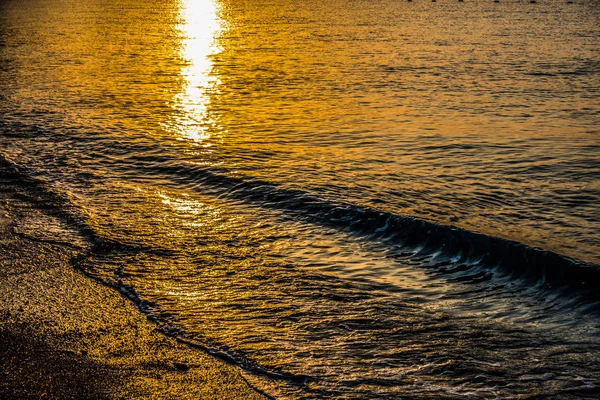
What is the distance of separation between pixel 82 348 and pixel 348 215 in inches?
199

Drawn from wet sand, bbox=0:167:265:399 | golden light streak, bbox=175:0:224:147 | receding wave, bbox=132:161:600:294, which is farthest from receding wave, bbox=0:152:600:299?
golden light streak, bbox=175:0:224:147

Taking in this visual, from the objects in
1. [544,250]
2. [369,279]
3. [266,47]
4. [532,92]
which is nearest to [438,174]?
[544,250]

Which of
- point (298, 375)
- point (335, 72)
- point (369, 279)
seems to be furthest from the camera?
point (335, 72)

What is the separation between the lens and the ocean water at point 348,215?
6.03 m

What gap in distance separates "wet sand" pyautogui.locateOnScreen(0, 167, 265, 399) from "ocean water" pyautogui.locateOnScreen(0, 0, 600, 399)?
247mm

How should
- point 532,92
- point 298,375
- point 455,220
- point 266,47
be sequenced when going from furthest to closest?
1. point 266,47
2. point 532,92
3. point 455,220
4. point 298,375

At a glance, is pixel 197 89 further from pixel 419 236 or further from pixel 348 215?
pixel 419 236

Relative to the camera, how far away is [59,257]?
8.16 m

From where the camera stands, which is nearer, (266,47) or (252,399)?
(252,399)

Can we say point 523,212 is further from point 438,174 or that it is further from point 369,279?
point 369,279

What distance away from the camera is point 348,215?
33.0 ft

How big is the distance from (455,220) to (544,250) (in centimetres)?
156

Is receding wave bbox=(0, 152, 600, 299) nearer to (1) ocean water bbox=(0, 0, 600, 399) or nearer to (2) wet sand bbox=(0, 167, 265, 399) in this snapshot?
(1) ocean water bbox=(0, 0, 600, 399)

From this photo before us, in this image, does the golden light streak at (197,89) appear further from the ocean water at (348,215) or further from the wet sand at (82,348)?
the wet sand at (82,348)
